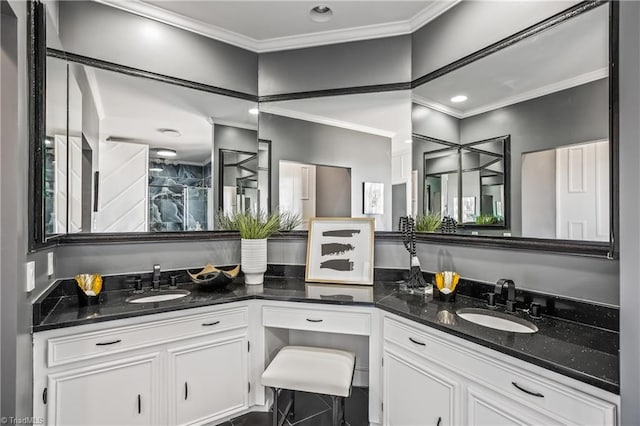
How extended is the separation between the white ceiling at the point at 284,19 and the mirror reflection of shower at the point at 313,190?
1.01 metres

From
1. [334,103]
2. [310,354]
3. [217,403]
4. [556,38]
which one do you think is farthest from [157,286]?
[556,38]

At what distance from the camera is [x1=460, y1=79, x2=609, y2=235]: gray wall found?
1438 mm

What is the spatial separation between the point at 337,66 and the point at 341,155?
718mm

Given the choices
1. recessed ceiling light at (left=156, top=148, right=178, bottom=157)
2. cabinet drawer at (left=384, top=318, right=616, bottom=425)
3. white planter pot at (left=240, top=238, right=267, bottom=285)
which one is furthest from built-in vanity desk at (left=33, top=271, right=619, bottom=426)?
recessed ceiling light at (left=156, top=148, right=178, bottom=157)

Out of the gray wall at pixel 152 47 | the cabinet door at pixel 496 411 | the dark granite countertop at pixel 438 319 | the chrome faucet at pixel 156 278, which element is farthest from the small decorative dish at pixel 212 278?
the cabinet door at pixel 496 411

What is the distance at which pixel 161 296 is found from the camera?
2.18 meters

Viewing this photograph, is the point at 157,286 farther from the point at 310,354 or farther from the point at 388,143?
the point at 388,143

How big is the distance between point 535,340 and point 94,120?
2.70 meters

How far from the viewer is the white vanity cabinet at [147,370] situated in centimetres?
155

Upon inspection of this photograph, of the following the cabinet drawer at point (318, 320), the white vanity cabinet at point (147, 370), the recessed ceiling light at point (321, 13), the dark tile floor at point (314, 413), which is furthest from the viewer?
the recessed ceiling light at point (321, 13)

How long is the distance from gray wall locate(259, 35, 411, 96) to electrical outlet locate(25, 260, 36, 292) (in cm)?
194

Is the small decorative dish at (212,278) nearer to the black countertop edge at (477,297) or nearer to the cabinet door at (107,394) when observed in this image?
the black countertop edge at (477,297)

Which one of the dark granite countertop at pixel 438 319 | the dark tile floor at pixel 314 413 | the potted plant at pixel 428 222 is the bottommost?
the dark tile floor at pixel 314 413

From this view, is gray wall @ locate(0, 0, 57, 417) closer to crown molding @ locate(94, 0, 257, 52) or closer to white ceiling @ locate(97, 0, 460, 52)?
crown molding @ locate(94, 0, 257, 52)
